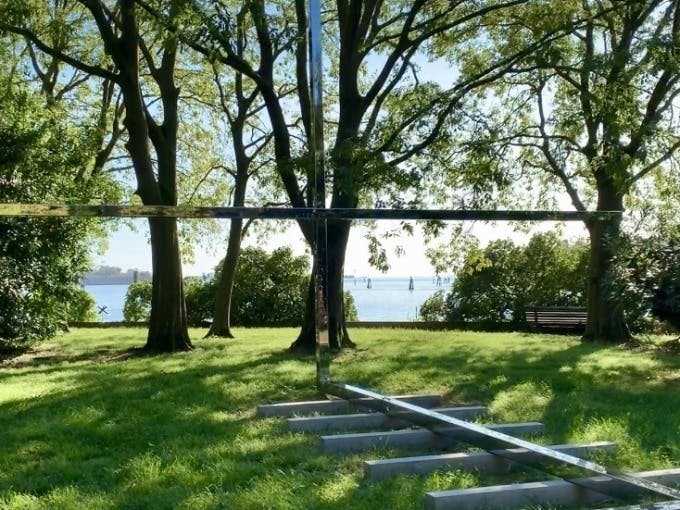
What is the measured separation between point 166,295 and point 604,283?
6.54 m

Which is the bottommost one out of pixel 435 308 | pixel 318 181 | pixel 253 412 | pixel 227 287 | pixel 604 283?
pixel 253 412

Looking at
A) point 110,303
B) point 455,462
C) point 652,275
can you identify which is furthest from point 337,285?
point 110,303

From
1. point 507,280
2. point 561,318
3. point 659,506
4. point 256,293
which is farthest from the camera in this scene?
point 256,293

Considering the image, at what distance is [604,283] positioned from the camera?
24.6ft

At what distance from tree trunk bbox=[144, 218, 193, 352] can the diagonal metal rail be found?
19.2 feet

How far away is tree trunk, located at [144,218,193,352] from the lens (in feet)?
35.1

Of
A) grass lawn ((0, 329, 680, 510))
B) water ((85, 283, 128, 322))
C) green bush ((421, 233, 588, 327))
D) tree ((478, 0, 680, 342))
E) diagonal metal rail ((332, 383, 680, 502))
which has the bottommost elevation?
grass lawn ((0, 329, 680, 510))

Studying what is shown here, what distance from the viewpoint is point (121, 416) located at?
5512mm

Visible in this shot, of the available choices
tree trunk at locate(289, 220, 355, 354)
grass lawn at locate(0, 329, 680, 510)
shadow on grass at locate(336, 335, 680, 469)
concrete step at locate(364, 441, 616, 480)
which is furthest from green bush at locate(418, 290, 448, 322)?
concrete step at locate(364, 441, 616, 480)

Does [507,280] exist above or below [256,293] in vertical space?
above

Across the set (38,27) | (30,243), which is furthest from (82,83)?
(30,243)

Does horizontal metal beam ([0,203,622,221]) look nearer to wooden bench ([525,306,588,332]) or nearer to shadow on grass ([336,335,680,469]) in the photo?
shadow on grass ([336,335,680,469])

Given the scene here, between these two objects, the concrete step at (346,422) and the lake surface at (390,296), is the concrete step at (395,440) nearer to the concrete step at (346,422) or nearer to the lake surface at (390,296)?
the concrete step at (346,422)

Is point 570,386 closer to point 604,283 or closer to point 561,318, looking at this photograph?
point 604,283
